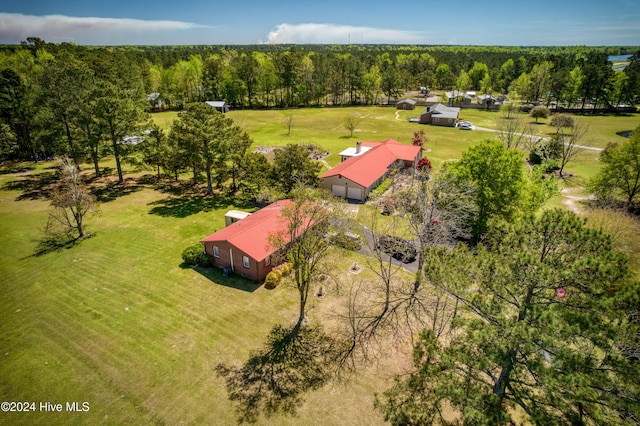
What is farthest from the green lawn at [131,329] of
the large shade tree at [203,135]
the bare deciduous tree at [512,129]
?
the bare deciduous tree at [512,129]

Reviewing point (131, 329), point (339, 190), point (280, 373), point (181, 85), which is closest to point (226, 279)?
point (131, 329)

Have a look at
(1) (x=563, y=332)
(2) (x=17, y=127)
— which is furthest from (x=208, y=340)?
(2) (x=17, y=127)

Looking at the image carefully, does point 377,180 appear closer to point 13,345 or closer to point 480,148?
point 480,148

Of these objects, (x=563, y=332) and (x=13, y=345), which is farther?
(x=13, y=345)

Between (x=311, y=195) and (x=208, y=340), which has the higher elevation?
(x=311, y=195)

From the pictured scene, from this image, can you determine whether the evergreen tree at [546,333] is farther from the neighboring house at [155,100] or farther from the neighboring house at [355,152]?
the neighboring house at [155,100]

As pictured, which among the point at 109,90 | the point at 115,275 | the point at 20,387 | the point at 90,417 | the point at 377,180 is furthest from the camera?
the point at 377,180

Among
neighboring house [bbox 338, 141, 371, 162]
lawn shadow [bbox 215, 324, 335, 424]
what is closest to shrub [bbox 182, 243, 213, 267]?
lawn shadow [bbox 215, 324, 335, 424]
